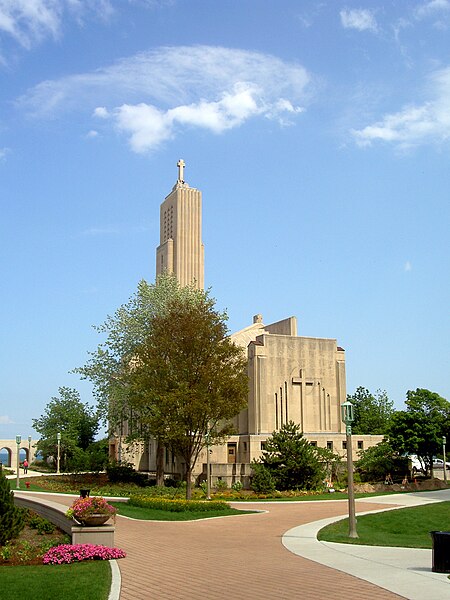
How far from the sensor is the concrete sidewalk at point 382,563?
11.3 metres

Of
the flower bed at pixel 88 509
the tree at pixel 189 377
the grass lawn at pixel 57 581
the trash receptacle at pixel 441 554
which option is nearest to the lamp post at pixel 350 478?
the trash receptacle at pixel 441 554

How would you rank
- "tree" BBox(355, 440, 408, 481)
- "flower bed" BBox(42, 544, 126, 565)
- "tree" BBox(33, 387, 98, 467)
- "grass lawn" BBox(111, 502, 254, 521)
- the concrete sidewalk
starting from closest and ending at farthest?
1. the concrete sidewalk
2. "flower bed" BBox(42, 544, 126, 565)
3. "grass lawn" BBox(111, 502, 254, 521)
4. "tree" BBox(355, 440, 408, 481)
5. "tree" BBox(33, 387, 98, 467)

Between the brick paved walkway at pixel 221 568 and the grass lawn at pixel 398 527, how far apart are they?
1.72 metres

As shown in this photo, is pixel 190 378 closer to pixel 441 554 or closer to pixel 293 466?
pixel 293 466

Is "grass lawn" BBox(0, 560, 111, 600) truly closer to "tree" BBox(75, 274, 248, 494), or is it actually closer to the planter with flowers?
the planter with flowers

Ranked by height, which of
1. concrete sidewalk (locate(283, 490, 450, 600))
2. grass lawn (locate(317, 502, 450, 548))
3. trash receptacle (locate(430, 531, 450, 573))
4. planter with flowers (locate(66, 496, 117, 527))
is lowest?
grass lawn (locate(317, 502, 450, 548))

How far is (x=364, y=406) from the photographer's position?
82.1m

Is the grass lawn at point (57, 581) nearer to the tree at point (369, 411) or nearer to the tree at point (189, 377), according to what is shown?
the tree at point (189, 377)

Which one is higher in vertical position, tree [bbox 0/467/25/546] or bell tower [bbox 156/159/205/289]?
bell tower [bbox 156/159/205/289]

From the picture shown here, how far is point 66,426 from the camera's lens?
→ 7200 cm

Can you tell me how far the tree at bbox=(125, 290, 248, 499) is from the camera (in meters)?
33.7

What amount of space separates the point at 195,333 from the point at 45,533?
1632cm

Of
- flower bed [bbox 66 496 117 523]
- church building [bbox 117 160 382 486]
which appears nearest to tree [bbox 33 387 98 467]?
church building [bbox 117 160 382 486]

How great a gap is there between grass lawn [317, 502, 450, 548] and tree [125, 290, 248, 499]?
994cm
